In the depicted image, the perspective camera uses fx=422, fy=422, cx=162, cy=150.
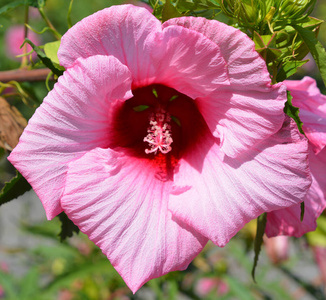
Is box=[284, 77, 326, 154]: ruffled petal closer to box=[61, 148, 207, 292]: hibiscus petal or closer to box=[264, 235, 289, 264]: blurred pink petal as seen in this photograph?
box=[61, 148, 207, 292]: hibiscus petal

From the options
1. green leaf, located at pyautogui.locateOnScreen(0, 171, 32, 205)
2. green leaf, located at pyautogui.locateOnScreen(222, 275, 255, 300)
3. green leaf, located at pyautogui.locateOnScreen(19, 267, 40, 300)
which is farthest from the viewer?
green leaf, located at pyautogui.locateOnScreen(19, 267, 40, 300)

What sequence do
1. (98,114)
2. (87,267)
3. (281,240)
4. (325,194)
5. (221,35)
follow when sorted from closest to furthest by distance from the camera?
1. (221,35)
2. (98,114)
3. (325,194)
4. (87,267)
5. (281,240)

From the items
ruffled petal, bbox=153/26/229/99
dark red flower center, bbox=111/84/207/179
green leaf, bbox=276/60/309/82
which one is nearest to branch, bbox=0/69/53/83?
dark red flower center, bbox=111/84/207/179

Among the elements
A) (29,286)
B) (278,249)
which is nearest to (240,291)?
(278,249)

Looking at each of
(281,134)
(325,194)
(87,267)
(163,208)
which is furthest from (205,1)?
(87,267)

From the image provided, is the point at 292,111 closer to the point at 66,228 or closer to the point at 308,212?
the point at 308,212

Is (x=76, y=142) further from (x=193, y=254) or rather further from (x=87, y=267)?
(x=87, y=267)
